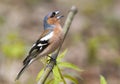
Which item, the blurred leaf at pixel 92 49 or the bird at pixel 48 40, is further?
the blurred leaf at pixel 92 49

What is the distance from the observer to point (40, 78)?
4020 millimetres

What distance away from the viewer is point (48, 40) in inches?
217

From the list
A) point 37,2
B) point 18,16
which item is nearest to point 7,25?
point 18,16

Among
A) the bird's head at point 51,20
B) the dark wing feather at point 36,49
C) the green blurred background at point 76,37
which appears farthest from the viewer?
the green blurred background at point 76,37

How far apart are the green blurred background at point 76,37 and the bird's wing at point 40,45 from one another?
224 centimetres

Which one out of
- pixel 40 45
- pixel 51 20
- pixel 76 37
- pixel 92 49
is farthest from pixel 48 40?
pixel 76 37

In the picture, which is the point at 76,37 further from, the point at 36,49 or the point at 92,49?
the point at 36,49

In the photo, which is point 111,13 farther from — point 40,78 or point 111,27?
point 40,78

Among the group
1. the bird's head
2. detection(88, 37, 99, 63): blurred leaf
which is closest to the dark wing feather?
the bird's head

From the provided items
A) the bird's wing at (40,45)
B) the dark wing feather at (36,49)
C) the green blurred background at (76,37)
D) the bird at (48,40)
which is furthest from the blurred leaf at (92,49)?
the dark wing feather at (36,49)

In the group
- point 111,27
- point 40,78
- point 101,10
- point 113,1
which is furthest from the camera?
point 113,1

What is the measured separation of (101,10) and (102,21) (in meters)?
0.40

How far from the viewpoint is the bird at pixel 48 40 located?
201 inches

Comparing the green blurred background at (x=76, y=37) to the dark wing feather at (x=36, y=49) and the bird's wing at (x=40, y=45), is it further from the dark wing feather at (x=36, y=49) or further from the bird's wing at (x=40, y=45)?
the dark wing feather at (x=36, y=49)
